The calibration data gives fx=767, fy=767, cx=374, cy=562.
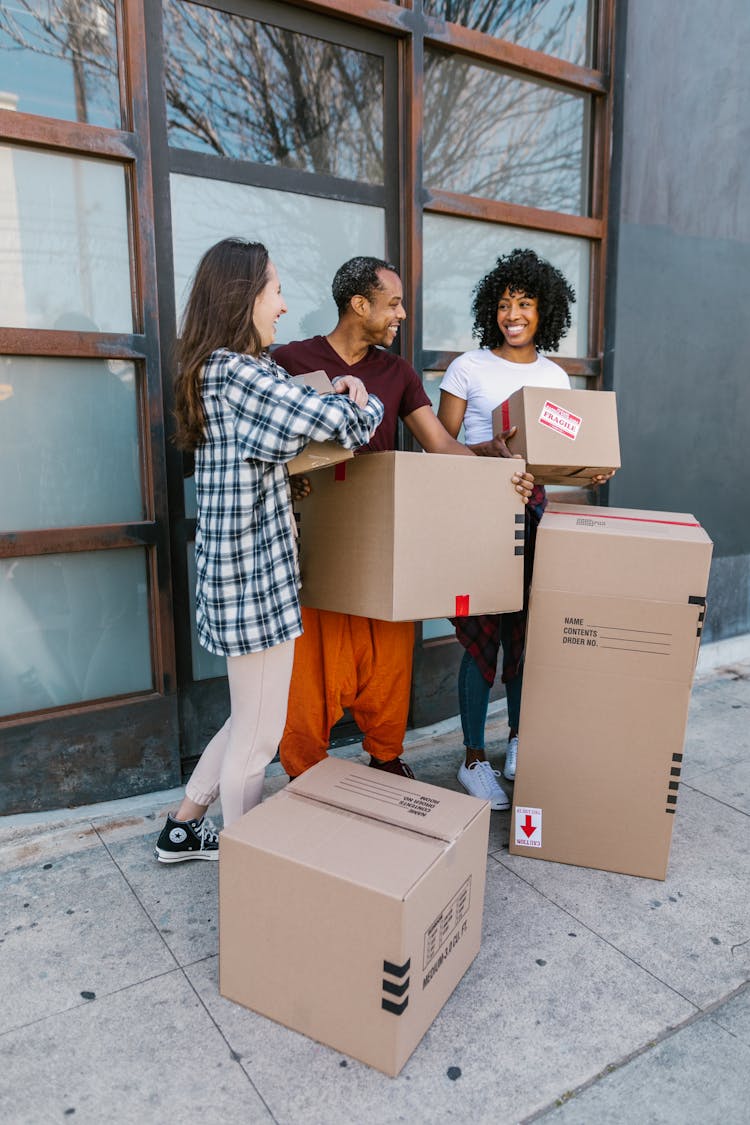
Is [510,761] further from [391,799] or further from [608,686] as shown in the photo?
[391,799]

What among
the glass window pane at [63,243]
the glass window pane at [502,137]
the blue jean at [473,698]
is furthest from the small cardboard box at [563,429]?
the glass window pane at [502,137]

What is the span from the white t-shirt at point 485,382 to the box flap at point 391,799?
108cm

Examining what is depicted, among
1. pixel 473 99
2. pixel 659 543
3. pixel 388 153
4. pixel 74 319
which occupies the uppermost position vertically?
pixel 473 99

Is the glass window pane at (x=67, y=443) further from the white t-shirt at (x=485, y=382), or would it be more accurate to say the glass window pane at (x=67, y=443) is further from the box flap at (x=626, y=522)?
the box flap at (x=626, y=522)

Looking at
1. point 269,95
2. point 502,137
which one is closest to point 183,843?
point 269,95

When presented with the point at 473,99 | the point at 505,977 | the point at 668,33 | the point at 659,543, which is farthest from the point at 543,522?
the point at 668,33

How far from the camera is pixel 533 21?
307 cm

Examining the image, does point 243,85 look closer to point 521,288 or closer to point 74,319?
point 74,319

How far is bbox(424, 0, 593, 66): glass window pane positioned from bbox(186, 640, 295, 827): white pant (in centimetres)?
248

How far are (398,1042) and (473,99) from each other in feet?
10.3

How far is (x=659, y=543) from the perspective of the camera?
Result: 1.94m

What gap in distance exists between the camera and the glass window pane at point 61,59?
2.13m

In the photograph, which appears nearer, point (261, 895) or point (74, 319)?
point (261, 895)

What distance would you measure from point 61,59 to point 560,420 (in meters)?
1.75
